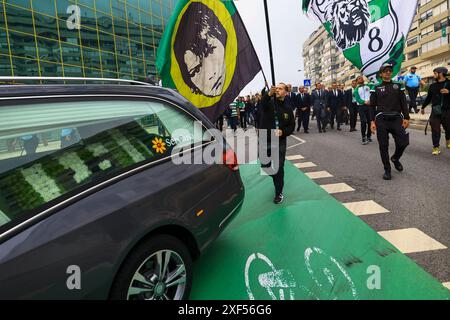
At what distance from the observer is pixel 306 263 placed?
3043mm

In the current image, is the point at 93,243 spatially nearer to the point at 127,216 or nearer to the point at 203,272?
the point at 127,216

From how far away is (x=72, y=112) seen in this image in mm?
2039

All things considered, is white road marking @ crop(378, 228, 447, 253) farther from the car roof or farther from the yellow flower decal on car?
the yellow flower decal on car

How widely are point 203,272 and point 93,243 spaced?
4.88ft

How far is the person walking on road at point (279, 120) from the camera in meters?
4.73

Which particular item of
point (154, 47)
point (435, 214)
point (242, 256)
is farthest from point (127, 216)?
point (154, 47)

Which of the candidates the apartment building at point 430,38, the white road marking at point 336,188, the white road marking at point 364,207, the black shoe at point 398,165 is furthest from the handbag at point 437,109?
the apartment building at point 430,38

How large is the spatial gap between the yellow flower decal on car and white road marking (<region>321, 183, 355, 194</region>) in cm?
340

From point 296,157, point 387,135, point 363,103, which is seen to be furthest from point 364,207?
point 363,103

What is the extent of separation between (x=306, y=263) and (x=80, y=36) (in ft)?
128

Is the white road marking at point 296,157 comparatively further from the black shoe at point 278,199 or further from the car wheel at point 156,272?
the car wheel at point 156,272

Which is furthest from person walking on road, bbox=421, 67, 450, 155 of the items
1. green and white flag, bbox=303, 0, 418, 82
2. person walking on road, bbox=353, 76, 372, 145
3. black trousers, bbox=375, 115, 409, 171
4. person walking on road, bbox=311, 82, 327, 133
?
person walking on road, bbox=311, 82, 327, 133

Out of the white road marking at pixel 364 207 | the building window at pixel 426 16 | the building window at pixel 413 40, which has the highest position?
the building window at pixel 426 16

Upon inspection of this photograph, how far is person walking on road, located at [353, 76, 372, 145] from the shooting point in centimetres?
967
